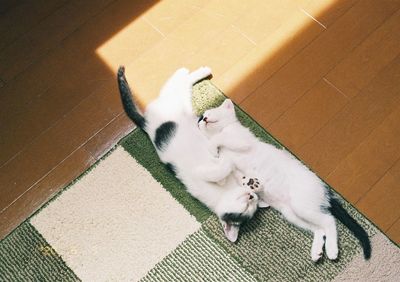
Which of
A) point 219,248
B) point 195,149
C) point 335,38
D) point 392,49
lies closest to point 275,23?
point 335,38

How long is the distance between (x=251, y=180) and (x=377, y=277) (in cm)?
51

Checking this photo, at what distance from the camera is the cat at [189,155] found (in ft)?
5.21

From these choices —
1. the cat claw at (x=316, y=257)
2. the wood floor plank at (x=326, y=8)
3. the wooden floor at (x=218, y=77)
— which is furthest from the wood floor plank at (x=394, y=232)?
the wood floor plank at (x=326, y=8)

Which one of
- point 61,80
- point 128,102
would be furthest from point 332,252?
point 61,80

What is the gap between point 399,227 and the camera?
1.59 meters

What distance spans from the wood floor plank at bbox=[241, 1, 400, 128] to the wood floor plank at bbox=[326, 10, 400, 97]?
27mm

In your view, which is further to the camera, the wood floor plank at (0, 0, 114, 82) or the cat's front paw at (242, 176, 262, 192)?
the wood floor plank at (0, 0, 114, 82)

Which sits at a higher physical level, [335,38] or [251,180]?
[335,38]

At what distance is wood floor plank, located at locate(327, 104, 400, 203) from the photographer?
1.67 meters

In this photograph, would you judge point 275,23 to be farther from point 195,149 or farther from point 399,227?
point 399,227

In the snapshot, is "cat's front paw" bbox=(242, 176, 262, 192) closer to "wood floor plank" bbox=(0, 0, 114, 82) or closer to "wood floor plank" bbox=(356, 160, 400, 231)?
"wood floor plank" bbox=(356, 160, 400, 231)

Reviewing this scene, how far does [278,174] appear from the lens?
1.65 m

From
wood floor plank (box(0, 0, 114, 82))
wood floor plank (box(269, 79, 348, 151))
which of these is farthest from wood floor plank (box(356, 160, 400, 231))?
wood floor plank (box(0, 0, 114, 82))

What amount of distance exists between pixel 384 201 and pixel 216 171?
0.59 meters
